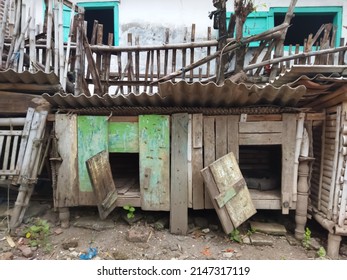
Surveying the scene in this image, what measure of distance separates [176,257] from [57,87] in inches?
115

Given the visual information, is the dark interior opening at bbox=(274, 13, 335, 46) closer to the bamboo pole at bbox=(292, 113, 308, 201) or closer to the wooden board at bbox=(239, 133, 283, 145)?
the bamboo pole at bbox=(292, 113, 308, 201)

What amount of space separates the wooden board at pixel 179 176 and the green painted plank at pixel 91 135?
41.3 inches

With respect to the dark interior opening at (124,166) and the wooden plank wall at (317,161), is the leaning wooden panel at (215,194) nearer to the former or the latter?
the wooden plank wall at (317,161)

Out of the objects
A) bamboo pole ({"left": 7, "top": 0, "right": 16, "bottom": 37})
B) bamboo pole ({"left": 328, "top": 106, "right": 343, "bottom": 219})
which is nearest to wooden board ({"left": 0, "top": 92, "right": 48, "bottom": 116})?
bamboo pole ({"left": 7, "top": 0, "right": 16, "bottom": 37})

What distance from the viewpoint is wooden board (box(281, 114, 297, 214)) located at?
3373 mm

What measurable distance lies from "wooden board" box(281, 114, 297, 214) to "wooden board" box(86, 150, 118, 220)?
2.54 meters

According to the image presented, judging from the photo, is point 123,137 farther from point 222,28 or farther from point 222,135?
point 222,28

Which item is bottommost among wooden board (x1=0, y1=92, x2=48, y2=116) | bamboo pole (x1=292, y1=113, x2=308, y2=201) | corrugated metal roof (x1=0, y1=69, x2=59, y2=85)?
bamboo pole (x1=292, y1=113, x2=308, y2=201)

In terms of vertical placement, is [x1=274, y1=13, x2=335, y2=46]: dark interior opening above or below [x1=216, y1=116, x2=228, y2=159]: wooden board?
above

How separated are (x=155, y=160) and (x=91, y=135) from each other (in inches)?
41.2

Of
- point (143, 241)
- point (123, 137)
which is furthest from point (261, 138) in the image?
point (143, 241)

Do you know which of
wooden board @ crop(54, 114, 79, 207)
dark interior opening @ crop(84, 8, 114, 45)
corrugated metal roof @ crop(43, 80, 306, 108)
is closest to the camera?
corrugated metal roof @ crop(43, 80, 306, 108)

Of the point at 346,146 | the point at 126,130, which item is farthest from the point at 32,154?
the point at 346,146

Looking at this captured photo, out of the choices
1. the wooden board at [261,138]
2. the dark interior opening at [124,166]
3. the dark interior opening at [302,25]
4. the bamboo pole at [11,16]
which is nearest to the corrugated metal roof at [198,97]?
the wooden board at [261,138]
